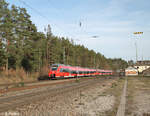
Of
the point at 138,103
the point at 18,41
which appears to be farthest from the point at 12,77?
the point at 138,103

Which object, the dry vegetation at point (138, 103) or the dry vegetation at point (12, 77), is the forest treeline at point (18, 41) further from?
the dry vegetation at point (138, 103)

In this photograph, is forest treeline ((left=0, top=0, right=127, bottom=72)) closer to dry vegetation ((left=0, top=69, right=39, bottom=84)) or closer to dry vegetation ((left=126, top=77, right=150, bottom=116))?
dry vegetation ((left=0, top=69, right=39, bottom=84))

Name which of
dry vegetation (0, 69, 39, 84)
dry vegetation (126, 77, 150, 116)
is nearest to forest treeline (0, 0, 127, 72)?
dry vegetation (0, 69, 39, 84)

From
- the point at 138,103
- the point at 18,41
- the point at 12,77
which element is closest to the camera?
the point at 138,103

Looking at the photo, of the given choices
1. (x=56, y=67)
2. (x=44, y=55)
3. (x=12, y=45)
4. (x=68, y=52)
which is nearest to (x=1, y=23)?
(x=12, y=45)

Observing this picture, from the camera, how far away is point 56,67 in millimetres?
35969

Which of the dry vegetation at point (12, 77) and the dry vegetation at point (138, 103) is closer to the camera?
the dry vegetation at point (138, 103)

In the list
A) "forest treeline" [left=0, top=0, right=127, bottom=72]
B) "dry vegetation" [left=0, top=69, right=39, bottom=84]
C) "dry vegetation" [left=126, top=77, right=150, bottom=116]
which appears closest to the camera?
"dry vegetation" [left=126, top=77, right=150, bottom=116]

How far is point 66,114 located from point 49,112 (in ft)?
2.84

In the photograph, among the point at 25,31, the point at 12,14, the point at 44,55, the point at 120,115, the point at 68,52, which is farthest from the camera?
the point at 68,52

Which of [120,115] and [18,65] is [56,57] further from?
[120,115]

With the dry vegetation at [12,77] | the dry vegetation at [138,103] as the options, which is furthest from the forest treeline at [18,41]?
the dry vegetation at [138,103]

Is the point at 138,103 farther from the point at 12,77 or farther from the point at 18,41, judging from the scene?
the point at 18,41

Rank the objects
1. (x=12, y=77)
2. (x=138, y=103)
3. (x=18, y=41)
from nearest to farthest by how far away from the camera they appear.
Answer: (x=138, y=103), (x=12, y=77), (x=18, y=41)
